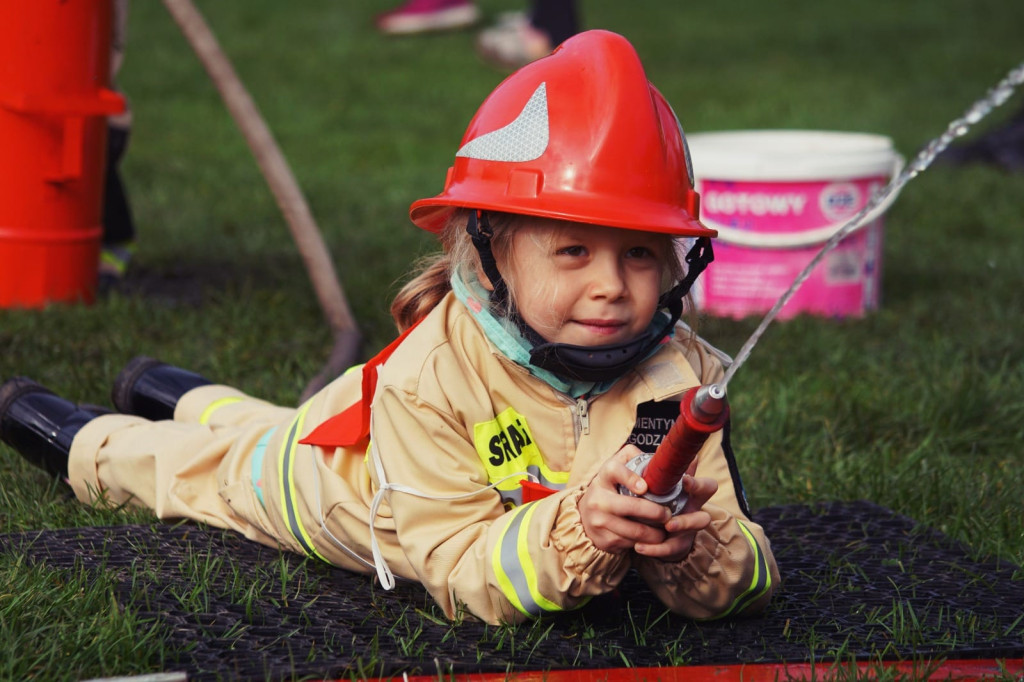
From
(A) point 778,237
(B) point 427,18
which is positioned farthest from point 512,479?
(B) point 427,18

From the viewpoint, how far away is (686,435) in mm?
1893

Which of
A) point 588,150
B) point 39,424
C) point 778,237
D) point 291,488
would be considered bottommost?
point 39,424

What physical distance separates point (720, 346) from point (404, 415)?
2261 mm

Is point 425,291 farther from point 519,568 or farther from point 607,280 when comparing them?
point 519,568

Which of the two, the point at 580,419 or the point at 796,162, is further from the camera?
the point at 796,162

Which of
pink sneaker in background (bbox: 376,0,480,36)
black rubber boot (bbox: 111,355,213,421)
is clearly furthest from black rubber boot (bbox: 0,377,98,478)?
pink sneaker in background (bbox: 376,0,480,36)

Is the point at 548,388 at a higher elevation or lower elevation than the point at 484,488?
higher

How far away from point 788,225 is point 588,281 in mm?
2723

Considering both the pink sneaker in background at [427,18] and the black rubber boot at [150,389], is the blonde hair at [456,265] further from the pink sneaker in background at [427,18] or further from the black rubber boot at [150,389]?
the pink sneaker in background at [427,18]

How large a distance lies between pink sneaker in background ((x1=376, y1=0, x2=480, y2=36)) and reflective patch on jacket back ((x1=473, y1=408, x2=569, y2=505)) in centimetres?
1090

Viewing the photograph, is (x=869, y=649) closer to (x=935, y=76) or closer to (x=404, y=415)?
(x=404, y=415)

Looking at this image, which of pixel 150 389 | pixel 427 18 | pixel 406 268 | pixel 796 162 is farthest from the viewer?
pixel 427 18

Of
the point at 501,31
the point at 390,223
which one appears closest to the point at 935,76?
the point at 501,31

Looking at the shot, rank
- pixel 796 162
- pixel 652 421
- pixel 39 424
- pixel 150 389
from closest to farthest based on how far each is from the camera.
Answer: pixel 652 421
pixel 39 424
pixel 150 389
pixel 796 162
